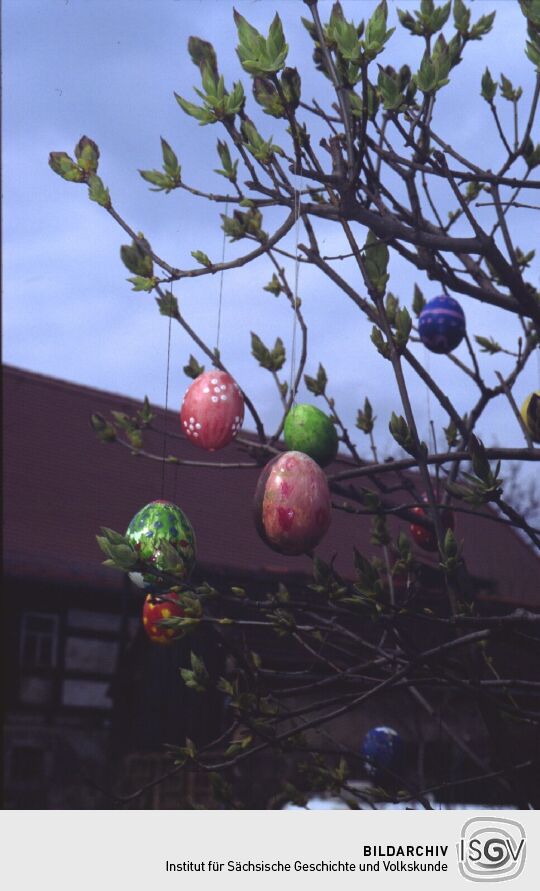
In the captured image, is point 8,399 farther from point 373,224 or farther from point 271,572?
point 373,224

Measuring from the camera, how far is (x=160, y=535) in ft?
9.69

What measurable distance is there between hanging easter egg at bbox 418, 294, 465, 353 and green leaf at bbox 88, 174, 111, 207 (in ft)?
4.38

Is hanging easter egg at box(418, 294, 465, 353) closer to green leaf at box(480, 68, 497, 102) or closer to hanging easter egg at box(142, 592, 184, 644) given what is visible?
green leaf at box(480, 68, 497, 102)

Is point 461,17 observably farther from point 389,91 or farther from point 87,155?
point 87,155

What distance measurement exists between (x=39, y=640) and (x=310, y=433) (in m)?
9.43

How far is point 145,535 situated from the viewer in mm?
2965

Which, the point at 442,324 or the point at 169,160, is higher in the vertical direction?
the point at 169,160

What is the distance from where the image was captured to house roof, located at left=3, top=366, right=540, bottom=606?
10930mm

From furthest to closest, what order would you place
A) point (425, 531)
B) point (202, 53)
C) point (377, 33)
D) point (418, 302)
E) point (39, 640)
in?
point (39, 640) → point (418, 302) → point (425, 531) → point (202, 53) → point (377, 33)

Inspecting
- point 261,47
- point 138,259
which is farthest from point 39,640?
point 261,47

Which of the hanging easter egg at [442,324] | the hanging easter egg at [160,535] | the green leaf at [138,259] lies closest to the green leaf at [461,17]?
the hanging easter egg at [442,324]

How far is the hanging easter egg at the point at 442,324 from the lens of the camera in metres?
3.99
